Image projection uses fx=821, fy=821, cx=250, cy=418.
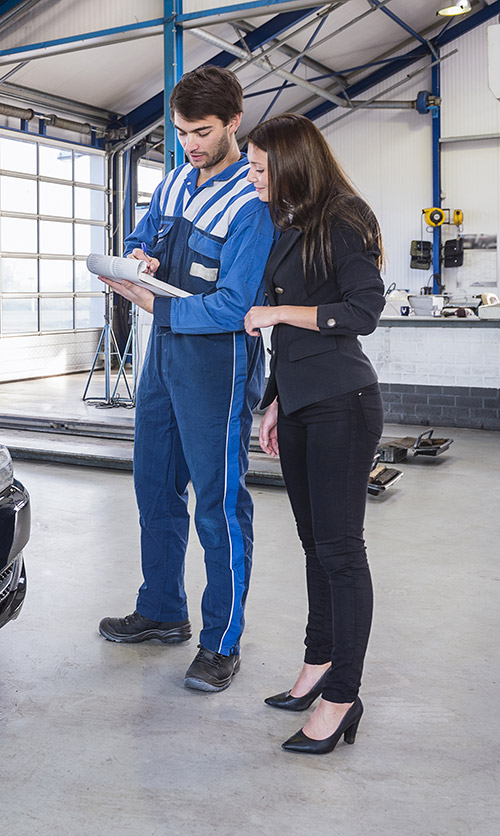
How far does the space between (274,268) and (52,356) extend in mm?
10264

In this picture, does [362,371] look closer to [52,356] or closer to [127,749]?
[127,749]

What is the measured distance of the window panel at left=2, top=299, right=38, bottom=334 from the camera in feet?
36.6

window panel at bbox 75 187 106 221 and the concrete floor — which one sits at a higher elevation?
window panel at bbox 75 187 106 221

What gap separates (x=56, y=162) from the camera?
1173 cm

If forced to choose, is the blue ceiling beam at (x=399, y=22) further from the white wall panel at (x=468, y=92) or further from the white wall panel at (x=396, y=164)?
the white wall panel at (x=396, y=164)

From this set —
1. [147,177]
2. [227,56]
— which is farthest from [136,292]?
[147,177]

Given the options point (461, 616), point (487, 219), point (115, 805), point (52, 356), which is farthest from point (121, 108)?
point (115, 805)

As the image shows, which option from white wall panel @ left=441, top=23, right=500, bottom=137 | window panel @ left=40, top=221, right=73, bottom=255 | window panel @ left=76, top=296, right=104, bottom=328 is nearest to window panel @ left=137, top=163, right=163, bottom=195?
window panel @ left=40, top=221, right=73, bottom=255

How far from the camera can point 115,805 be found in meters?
1.78

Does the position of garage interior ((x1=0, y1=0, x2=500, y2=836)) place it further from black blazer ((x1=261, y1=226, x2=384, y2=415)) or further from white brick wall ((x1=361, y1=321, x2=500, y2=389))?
black blazer ((x1=261, y1=226, x2=384, y2=415))

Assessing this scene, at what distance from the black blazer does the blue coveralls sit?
23cm

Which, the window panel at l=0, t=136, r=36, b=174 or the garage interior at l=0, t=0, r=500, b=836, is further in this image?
the window panel at l=0, t=136, r=36, b=174

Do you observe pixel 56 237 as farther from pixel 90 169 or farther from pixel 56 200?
pixel 90 169

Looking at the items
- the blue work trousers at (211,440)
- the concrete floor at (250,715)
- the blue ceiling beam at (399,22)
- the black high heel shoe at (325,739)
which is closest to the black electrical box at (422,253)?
the blue ceiling beam at (399,22)
